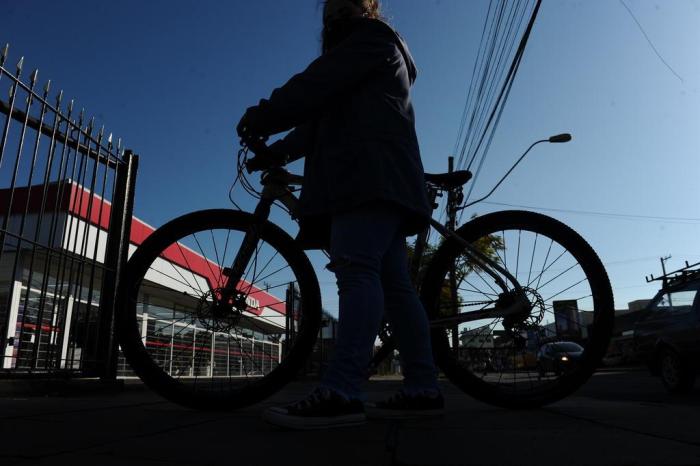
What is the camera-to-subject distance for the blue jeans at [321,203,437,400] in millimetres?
1857

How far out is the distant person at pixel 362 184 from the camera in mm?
1918

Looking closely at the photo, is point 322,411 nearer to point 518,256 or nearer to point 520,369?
point 520,369

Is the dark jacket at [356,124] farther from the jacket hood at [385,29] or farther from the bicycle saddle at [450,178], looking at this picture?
the bicycle saddle at [450,178]

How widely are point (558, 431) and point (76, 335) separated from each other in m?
3.62

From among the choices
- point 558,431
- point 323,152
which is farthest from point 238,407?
point 558,431

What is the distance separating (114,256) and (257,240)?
2.10 meters

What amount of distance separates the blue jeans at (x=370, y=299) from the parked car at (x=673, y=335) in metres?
4.94

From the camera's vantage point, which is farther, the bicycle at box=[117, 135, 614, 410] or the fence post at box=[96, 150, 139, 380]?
the fence post at box=[96, 150, 139, 380]

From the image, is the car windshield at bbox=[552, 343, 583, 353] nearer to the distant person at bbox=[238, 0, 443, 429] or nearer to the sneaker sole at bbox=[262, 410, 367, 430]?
the distant person at bbox=[238, 0, 443, 429]

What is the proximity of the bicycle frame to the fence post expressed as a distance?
1604mm

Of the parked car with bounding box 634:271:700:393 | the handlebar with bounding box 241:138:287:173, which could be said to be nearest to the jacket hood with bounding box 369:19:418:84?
the handlebar with bounding box 241:138:287:173

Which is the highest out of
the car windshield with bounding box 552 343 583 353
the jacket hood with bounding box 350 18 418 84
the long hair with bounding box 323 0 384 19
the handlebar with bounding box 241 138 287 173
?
the long hair with bounding box 323 0 384 19

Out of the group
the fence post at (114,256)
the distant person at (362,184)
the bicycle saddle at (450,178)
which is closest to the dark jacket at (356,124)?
the distant person at (362,184)

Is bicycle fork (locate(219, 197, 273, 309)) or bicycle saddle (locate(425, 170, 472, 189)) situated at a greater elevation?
bicycle saddle (locate(425, 170, 472, 189))
